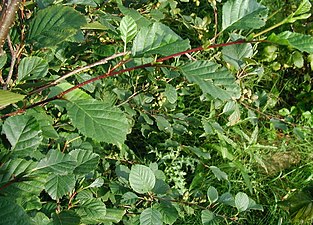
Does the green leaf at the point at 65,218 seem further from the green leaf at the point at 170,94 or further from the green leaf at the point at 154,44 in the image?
the green leaf at the point at 170,94

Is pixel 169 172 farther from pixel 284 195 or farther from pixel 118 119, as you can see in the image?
pixel 118 119

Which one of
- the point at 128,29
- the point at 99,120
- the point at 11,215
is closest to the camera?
the point at 11,215

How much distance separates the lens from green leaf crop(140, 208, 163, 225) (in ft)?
4.30

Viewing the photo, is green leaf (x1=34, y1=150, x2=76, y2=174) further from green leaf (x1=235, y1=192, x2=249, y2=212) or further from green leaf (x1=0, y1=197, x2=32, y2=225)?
green leaf (x1=235, y1=192, x2=249, y2=212)

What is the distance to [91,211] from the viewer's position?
1186mm

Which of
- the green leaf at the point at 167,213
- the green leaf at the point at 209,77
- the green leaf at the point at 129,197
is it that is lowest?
the green leaf at the point at 129,197

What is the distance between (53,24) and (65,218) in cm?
40

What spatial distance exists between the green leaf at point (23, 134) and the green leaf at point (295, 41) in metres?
0.46

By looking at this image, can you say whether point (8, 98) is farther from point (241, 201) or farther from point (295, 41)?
point (241, 201)

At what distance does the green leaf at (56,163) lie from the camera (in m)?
1.00

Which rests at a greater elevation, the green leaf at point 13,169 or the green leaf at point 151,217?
the green leaf at point 13,169

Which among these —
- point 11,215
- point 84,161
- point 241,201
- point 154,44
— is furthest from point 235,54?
point 11,215

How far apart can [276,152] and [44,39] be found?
7.26 feet

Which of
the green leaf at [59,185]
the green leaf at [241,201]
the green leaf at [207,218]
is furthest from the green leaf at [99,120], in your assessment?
the green leaf at [241,201]
